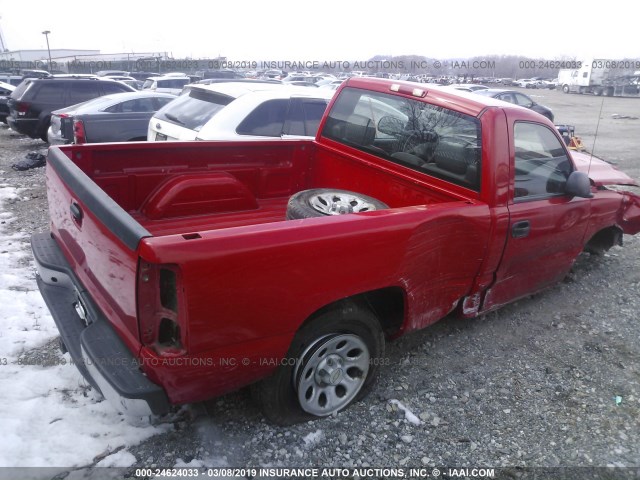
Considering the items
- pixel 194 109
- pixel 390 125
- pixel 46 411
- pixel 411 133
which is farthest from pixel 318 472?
pixel 194 109

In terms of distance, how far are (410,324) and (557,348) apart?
1563 millimetres

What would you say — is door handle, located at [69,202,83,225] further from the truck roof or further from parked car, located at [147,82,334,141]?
parked car, located at [147,82,334,141]

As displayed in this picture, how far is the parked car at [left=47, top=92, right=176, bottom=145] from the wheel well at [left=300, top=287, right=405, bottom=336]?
6.82m

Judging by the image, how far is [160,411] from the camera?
216 centimetres

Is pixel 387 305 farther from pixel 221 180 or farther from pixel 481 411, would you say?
pixel 221 180

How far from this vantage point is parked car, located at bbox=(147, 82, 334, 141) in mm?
5812

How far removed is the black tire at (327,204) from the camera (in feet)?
10.5

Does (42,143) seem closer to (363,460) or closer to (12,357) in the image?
(12,357)

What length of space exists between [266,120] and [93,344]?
4262mm

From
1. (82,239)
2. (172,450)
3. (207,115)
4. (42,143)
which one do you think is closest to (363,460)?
(172,450)

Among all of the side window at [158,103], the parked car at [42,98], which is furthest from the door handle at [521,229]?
the parked car at [42,98]

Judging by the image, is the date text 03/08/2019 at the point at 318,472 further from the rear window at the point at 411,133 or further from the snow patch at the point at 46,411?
the rear window at the point at 411,133

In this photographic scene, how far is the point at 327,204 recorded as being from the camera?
3.52 meters

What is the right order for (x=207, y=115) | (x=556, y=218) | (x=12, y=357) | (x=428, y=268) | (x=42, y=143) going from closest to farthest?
(x=428, y=268) → (x=12, y=357) → (x=556, y=218) → (x=207, y=115) → (x=42, y=143)
